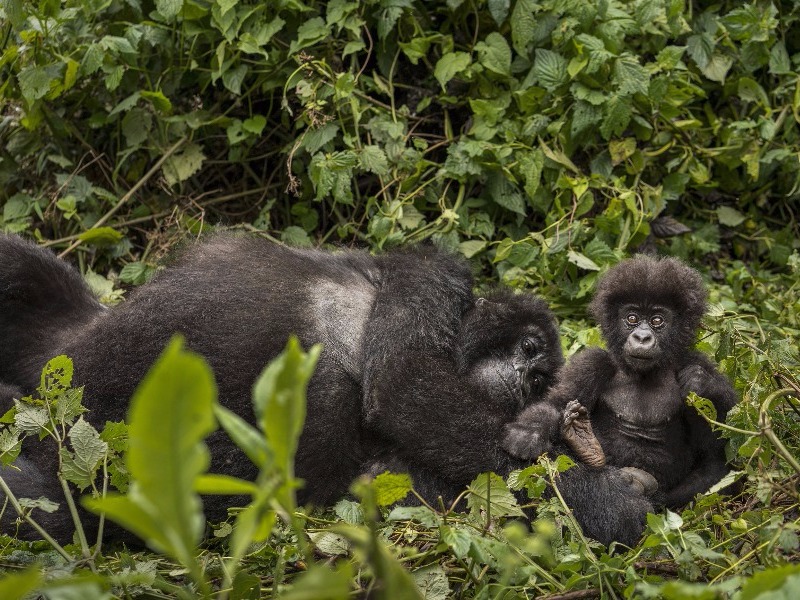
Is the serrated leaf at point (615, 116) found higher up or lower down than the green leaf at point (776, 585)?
lower down

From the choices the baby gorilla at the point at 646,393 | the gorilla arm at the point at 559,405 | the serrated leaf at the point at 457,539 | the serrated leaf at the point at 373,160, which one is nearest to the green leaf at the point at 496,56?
the serrated leaf at the point at 373,160

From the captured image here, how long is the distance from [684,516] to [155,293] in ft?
6.07

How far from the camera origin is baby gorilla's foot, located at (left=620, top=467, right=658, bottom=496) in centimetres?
323

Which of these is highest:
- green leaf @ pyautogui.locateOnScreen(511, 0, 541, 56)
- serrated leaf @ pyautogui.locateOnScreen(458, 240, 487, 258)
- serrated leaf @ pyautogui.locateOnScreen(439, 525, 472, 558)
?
green leaf @ pyautogui.locateOnScreen(511, 0, 541, 56)

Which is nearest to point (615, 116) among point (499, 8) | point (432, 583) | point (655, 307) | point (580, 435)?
point (499, 8)

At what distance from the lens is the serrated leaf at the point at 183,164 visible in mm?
4998

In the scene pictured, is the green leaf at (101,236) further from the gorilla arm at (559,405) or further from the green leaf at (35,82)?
the gorilla arm at (559,405)

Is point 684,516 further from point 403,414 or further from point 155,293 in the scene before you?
point 155,293

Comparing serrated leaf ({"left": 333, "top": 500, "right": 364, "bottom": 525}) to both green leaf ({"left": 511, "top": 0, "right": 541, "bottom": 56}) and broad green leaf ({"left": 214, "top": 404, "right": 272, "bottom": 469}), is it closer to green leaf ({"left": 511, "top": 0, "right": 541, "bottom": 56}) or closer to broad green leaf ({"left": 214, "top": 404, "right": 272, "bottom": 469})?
broad green leaf ({"left": 214, "top": 404, "right": 272, "bottom": 469})

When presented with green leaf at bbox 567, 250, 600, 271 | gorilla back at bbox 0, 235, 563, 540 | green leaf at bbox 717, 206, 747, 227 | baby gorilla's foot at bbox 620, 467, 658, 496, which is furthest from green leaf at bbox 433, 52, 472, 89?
baby gorilla's foot at bbox 620, 467, 658, 496

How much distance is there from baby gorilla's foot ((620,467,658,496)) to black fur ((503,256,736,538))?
0.04m

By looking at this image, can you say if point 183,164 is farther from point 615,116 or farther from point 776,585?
point 776,585

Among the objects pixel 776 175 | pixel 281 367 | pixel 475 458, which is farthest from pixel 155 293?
pixel 776 175

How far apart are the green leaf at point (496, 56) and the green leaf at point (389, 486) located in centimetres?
294
